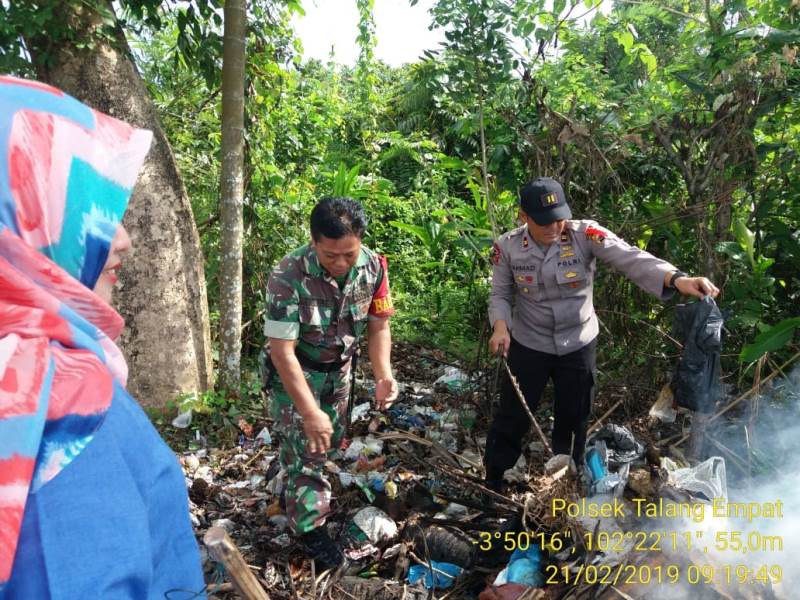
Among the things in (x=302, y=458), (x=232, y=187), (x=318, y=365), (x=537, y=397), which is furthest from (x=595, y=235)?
(x=232, y=187)

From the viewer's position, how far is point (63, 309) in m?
0.94

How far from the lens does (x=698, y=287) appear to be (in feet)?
9.27

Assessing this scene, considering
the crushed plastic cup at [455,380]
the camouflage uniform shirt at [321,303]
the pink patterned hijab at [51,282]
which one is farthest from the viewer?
the crushed plastic cup at [455,380]

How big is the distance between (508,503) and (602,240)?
1454 millimetres

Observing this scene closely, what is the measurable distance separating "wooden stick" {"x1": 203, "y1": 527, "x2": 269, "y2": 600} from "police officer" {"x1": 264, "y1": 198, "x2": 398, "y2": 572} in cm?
138

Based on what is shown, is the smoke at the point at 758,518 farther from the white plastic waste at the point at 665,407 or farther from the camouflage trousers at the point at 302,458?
the camouflage trousers at the point at 302,458

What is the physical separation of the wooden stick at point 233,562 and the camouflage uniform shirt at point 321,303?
1519mm

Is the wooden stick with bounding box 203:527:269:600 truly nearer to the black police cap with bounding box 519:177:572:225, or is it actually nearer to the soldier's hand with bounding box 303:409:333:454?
the soldier's hand with bounding box 303:409:333:454

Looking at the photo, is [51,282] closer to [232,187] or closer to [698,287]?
[698,287]

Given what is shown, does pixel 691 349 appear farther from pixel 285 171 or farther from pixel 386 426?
pixel 285 171

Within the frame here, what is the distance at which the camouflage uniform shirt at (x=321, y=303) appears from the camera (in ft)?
9.08

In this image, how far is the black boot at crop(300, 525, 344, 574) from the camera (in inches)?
118

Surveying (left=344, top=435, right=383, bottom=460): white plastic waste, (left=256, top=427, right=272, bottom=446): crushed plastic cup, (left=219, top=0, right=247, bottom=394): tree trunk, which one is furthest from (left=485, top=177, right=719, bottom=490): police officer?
(left=219, top=0, right=247, bottom=394): tree trunk

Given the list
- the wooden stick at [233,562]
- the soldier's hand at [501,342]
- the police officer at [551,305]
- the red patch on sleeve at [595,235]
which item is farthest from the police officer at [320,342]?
the wooden stick at [233,562]
